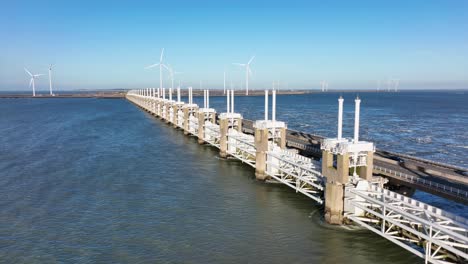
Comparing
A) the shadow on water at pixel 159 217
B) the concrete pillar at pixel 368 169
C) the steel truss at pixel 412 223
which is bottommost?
the shadow on water at pixel 159 217

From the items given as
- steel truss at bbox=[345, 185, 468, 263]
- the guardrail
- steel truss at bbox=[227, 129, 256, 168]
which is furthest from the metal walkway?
steel truss at bbox=[227, 129, 256, 168]

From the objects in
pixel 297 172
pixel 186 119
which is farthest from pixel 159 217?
pixel 186 119

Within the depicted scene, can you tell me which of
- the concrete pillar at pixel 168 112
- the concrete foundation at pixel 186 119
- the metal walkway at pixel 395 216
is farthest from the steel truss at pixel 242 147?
the concrete pillar at pixel 168 112

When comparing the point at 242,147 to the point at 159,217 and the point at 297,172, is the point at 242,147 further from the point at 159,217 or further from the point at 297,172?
the point at 159,217

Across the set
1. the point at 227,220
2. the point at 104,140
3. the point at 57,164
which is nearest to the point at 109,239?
the point at 227,220

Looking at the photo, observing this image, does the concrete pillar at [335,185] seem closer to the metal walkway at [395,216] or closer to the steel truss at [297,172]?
the metal walkway at [395,216]
